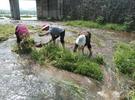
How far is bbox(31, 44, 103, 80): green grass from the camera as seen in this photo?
9.91m

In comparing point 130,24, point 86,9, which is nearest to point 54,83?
point 130,24

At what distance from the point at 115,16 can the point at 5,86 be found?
520 inches

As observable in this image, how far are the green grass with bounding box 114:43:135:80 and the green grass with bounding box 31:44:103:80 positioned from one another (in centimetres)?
83

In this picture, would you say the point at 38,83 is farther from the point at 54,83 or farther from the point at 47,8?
the point at 47,8

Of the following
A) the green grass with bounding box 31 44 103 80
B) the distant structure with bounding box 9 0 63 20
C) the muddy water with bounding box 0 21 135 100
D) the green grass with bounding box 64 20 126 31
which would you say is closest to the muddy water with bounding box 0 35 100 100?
the muddy water with bounding box 0 21 135 100

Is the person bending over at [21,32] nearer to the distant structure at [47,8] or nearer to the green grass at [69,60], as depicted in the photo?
the green grass at [69,60]

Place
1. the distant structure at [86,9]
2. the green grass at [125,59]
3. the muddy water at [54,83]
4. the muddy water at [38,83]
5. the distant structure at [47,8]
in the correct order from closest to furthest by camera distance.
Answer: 1. the muddy water at [38,83]
2. the muddy water at [54,83]
3. the green grass at [125,59]
4. the distant structure at [86,9]
5. the distant structure at [47,8]

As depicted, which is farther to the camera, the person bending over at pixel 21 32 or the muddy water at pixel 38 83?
the person bending over at pixel 21 32

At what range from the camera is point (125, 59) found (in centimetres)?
1144

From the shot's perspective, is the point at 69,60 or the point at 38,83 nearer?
the point at 38,83

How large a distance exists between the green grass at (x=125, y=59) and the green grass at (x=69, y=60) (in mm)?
831

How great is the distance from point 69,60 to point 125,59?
2475 mm

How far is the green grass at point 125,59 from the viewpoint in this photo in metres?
10.7

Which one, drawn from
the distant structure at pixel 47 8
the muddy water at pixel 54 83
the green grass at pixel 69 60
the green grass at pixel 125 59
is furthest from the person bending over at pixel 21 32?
the distant structure at pixel 47 8
